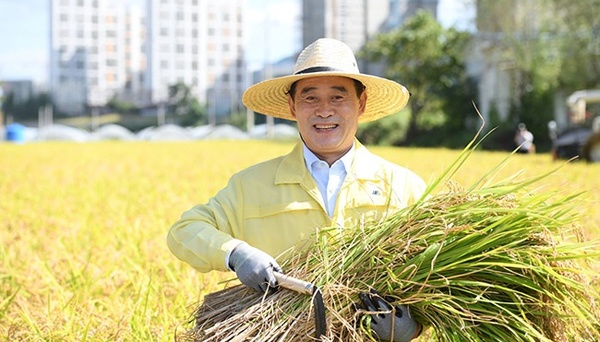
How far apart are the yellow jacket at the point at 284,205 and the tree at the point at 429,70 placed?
102 ft

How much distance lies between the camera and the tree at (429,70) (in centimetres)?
3347

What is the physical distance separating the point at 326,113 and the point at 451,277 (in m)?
0.70

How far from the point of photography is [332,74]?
240 cm

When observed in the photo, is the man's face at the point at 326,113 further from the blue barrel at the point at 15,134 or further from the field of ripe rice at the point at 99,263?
the blue barrel at the point at 15,134

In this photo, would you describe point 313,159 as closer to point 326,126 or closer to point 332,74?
point 326,126

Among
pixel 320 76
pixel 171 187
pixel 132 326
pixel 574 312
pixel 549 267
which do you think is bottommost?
pixel 171 187

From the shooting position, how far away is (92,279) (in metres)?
4.09

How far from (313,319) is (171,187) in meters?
8.17

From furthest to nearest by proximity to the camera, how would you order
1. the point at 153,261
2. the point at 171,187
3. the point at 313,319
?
1. the point at 171,187
2. the point at 153,261
3. the point at 313,319

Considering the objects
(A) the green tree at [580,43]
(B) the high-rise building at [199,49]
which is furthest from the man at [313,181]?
(B) the high-rise building at [199,49]

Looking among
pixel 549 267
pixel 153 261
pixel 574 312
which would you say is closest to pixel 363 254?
pixel 549 267

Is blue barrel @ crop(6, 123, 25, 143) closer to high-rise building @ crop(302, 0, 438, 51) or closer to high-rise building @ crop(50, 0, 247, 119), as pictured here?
high-rise building @ crop(302, 0, 438, 51)

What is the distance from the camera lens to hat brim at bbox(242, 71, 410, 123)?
8.10ft

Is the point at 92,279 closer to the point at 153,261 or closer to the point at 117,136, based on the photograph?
the point at 153,261
